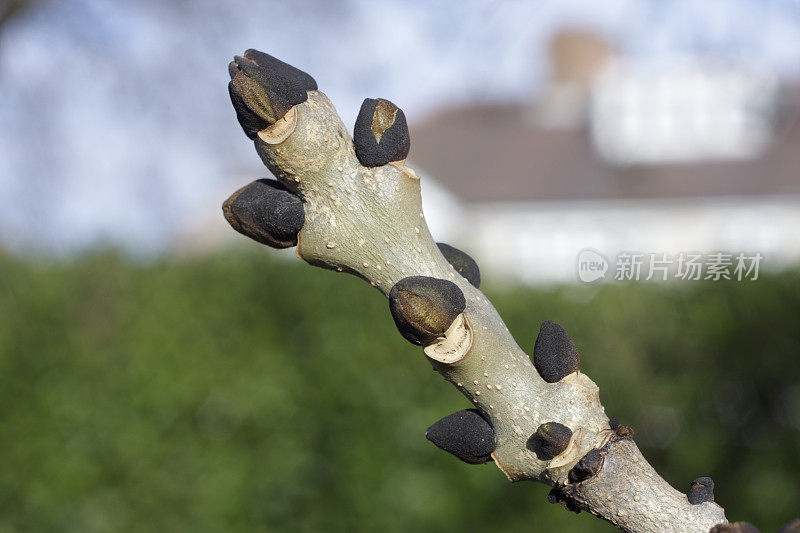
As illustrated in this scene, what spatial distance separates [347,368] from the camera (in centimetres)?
440

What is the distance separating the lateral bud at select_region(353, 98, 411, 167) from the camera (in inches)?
22.0

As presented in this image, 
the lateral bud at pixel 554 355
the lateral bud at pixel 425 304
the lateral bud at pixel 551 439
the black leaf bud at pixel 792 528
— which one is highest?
the lateral bud at pixel 425 304

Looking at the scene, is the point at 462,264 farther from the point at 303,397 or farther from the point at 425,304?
the point at 303,397

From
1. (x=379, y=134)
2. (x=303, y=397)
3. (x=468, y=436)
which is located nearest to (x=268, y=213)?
(x=379, y=134)

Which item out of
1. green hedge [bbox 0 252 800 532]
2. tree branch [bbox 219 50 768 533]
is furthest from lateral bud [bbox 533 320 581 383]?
green hedge [bbox 0 252 800 532]

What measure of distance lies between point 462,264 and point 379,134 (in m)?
0.15

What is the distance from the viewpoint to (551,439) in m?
0.53

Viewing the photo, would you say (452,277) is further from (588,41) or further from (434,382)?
(588,41)

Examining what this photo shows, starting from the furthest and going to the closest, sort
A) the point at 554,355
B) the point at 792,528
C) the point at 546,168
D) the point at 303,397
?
1. the point at 546,168
2. the point at 303,397
3. the point at 554,355
4. the point at 792,528

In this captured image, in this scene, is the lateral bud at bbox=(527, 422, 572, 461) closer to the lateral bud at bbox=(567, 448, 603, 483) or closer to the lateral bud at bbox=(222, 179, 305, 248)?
the lateral bud at bbox=(567, 448, 603, 483)

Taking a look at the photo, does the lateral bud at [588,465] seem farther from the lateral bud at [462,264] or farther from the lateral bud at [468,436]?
the lateral bud at [462,264]

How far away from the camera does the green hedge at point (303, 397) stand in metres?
3.82

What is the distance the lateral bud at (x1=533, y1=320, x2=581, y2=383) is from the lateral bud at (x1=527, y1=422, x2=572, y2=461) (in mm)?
39

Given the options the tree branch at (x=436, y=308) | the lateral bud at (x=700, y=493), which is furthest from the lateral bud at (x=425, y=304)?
the lateral bud at (x=700, y=493)
